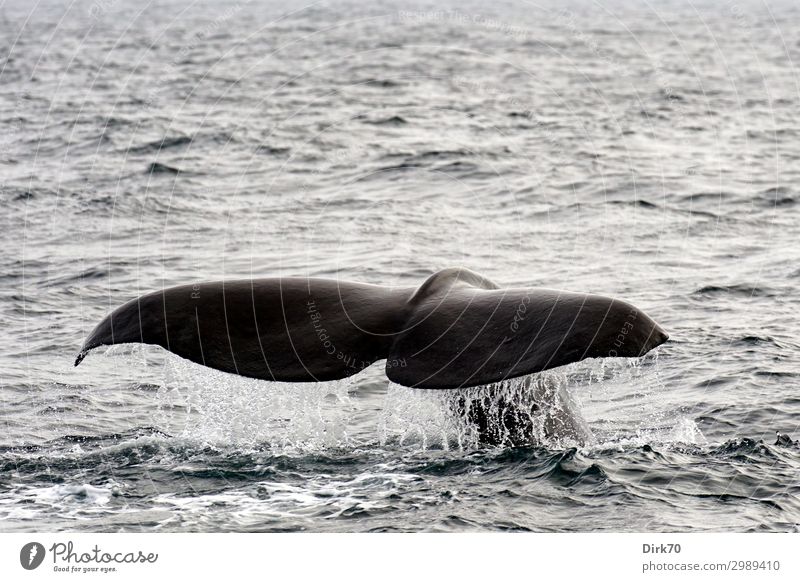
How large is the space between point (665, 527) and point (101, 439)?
463 centimetres

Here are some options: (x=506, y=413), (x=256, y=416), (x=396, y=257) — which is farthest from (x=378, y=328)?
(x=396, y=257)

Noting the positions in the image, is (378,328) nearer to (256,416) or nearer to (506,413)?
(506,413)

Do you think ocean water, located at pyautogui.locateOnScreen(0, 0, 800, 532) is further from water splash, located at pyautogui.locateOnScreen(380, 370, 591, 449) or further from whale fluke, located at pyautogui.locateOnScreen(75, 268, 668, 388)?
whale fluke, located at pyautogui.locateOnScreen(75, 268, 668, 388)

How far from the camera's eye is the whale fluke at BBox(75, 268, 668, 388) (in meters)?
6.53

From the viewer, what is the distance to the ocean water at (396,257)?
8.15 meters

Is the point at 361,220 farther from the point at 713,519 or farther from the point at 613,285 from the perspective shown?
the point at 713,519

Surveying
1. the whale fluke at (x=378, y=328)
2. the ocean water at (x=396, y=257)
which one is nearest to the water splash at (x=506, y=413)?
the ocean water at (x=396, y=257)

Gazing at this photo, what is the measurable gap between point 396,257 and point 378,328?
8.82m

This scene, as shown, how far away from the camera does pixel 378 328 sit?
7.32m

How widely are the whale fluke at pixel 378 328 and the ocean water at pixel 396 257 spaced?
79cm

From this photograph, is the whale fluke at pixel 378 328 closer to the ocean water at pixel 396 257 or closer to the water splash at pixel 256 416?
the ocean water at pixel 396 257

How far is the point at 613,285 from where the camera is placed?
14695 millimetres

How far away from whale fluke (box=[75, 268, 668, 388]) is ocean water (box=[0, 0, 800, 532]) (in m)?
0.79

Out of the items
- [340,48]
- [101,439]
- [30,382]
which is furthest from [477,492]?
[340,48]
